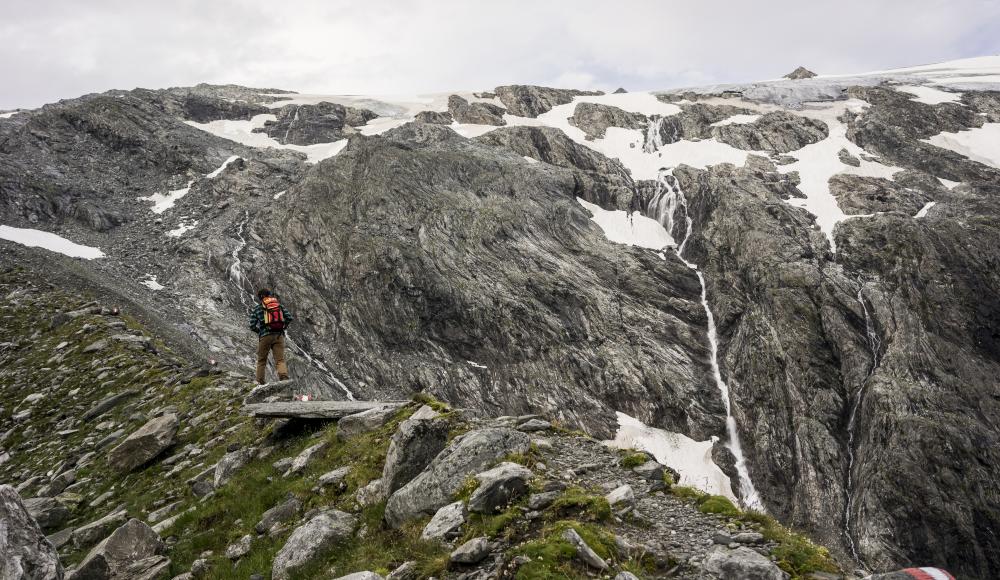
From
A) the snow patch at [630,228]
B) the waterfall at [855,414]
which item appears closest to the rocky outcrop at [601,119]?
the snow patch at [630,228]

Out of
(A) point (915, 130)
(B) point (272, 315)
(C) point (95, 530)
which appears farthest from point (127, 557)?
(A) point (915, 130)

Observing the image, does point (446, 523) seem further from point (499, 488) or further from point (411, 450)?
point (411, 450)

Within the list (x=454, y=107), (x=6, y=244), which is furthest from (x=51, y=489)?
(x=454, y=107)

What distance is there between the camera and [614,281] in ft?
206

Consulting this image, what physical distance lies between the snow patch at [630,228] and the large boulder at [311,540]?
64521 mm

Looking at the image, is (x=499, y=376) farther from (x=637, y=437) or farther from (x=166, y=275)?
(x=166, y=275)

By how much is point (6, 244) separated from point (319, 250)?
1020 inches

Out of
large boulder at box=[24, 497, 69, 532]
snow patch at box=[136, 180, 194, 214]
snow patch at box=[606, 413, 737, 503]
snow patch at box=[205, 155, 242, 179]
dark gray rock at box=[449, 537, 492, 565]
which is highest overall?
snow patch at box=[205, 155, 242, 179]

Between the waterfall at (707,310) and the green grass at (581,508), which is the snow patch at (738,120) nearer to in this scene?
the waterfall at (707,310)

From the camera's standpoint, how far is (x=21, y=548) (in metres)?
6.04

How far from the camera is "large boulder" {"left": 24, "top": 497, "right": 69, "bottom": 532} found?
424 inches

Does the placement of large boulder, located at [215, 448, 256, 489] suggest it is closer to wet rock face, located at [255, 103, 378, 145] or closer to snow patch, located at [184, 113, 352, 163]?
snow patch, located at [184, 113, 352, 163]

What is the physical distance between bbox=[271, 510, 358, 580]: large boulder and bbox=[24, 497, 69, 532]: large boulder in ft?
20.9

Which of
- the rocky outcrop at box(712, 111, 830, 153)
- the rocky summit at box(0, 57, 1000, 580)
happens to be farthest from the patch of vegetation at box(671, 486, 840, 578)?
the rocky outcrop at box(712, 111, 830, 153)
